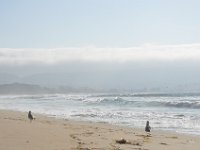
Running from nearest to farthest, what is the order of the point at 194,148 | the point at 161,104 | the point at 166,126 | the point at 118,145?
the point at 118,145
the point at 194,148
the point at 166,126
the point at 161,104

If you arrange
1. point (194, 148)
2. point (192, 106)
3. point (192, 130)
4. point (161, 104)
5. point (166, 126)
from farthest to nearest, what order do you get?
point (161, 104), point (192, 106), point (166, 126), point (192, 130), point (194, 148)

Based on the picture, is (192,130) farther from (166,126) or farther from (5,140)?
(5,140)

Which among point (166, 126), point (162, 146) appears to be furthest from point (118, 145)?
point (166, 126)

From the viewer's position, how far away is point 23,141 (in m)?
11.6

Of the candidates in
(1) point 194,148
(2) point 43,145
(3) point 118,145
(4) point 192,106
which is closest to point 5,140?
(2) point 43,145

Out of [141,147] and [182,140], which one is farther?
[182,140]

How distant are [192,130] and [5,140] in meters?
11.2

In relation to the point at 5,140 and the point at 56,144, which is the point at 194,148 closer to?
the point at 56,144

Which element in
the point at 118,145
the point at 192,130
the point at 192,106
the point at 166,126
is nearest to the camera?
the point at 118,145

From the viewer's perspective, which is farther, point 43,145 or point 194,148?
point 194,148

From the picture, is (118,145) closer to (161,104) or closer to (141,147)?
(141,147)

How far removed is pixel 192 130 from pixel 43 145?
10951 mm

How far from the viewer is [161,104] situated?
47.9 m

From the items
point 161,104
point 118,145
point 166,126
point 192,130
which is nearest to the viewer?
point 118,145
